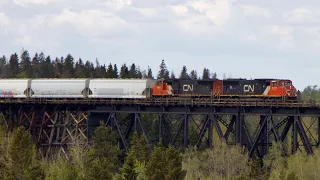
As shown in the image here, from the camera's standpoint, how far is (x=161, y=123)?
71.1 meters

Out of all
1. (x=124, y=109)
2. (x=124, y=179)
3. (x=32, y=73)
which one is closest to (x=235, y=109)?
(x=124, y=109)

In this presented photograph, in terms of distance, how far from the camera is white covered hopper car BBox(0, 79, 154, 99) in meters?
78.2

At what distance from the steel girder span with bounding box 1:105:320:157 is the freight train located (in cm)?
208

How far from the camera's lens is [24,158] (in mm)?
59875

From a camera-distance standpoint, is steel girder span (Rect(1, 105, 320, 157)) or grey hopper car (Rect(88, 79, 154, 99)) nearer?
steel girder span (Rect(1, 105, 320, 157))

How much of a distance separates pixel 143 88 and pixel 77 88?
9.09 meters

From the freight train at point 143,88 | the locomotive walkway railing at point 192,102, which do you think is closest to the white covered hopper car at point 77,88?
the freight train at point 143,88

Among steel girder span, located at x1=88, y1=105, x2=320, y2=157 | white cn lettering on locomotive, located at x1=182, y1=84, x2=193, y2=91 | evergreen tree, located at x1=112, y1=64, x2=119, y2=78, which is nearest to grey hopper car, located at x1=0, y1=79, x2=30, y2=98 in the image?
steel girder span, located at x1=88, y1=105, x2=320, y2=157

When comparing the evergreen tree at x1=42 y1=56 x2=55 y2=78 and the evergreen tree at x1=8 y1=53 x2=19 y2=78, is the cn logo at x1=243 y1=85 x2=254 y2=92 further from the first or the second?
the evergreen tree at x1=8 y1=53 x2=19 y2=78

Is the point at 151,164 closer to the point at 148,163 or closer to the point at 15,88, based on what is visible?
the point at 148,163

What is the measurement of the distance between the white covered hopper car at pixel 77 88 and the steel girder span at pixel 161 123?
1836 millimetres

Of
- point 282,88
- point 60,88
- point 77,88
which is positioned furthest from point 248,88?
point 60,88

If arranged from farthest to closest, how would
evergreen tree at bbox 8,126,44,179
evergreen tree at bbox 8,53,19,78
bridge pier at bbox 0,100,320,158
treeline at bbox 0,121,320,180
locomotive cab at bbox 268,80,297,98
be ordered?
1. evergreen tree at bbox 8,53,19,78
2. locomotive cab at bbox 268,80,297,98
3. bridge pier at bbox 0,100,320,158
4. evergreen tree at bbox 8,126,44,179
5. treeline at bbox 0,121,320,180

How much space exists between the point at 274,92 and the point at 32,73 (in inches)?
3968
